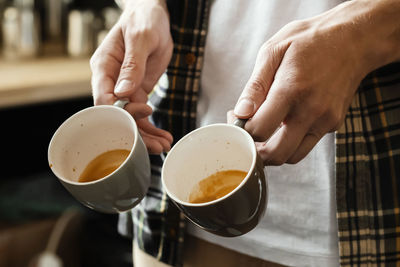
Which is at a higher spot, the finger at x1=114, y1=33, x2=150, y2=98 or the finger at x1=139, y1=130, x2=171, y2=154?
the finger at x1=114, y1=33, x2=150, y2=98

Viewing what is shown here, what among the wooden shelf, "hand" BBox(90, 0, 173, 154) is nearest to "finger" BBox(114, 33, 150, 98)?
"hand" BBox(90, 0, 173, 154)

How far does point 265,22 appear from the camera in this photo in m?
0.72

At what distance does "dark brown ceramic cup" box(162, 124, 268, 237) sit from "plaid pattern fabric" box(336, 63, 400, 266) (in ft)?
0.49

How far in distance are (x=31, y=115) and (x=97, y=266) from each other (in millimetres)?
692

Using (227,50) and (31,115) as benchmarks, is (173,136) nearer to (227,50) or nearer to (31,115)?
(227,50)

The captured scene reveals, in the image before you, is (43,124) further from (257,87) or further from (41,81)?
(257,87)

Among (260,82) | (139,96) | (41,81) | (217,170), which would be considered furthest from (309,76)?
(41,81)

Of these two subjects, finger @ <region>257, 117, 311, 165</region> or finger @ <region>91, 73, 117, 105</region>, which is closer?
finger @ <region>257, 117, 311, 165</region>

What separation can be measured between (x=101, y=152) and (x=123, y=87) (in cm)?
12

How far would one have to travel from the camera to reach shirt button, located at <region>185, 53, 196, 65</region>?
0.80 meters

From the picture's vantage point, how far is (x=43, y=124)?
2.12 metres

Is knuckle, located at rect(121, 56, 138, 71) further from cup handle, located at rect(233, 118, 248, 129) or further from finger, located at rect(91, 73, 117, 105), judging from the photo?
cup handle, located at rect(233, 118, 248, 129)

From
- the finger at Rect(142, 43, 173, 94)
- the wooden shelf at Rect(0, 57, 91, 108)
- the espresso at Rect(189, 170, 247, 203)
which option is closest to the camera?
the espresso at Rect(189, 170, 247, 203)

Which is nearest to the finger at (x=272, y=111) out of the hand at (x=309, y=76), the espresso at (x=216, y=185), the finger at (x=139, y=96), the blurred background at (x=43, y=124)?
the hand at (x=309, y=76)
